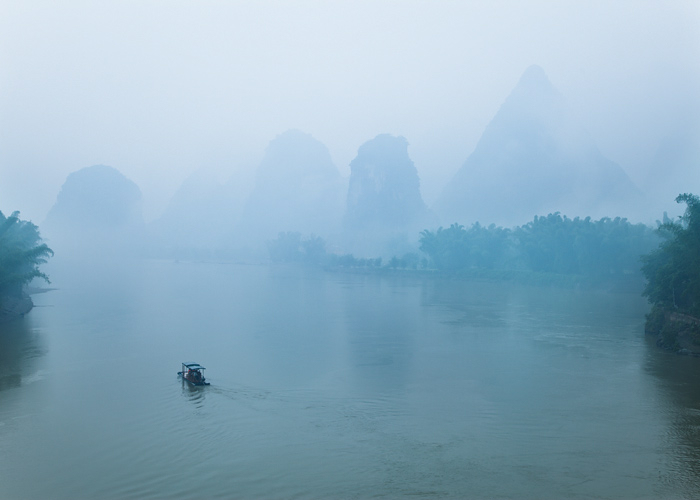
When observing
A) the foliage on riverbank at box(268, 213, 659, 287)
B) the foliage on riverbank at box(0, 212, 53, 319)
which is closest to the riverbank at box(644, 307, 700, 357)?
the foliage on riverbank at box(268, 213, 659, 287)

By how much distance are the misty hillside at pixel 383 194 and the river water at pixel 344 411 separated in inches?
2102

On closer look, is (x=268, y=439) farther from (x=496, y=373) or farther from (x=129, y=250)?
(x=129, y=250)

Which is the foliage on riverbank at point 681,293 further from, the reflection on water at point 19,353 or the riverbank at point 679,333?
the reflection on water at point 19,353

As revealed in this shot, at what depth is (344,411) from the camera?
7594mm

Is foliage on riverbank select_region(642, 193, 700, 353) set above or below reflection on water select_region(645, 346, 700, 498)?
above

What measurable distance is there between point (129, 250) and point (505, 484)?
3222 inches

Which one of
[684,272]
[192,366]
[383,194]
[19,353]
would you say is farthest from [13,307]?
[383,194]

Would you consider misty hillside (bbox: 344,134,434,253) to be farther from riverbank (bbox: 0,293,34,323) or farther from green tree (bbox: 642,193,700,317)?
green tree (bbox: 642,193,700,317)

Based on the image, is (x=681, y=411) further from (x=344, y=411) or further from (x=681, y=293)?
(x=681, y=293)

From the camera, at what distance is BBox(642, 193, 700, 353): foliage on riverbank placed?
1141 centimetres

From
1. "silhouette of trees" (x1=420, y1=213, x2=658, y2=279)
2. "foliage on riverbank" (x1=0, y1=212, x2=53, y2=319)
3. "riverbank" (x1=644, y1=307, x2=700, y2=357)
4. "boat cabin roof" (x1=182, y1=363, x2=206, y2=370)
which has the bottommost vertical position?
"boat cabin roof" (x1=182, y1=363, x2=206, y2=370)

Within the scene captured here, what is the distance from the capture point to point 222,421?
7.11m

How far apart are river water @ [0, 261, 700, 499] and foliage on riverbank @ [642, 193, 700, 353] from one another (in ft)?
1.88

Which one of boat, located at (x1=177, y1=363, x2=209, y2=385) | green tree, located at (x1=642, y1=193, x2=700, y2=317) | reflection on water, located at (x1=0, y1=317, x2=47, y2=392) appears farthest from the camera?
green tree, located at (x1=642, y1=193, x2=700, y2=317)
